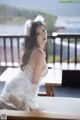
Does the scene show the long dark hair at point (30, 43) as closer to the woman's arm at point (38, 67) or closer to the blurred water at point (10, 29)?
the woman's arm at point (38, 67)

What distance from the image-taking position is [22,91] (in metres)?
1.70

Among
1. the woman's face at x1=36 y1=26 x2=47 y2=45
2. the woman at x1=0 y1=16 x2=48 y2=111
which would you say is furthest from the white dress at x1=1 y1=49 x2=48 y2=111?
the woman's face at x1=36 y1=26 x2=47 y2=45

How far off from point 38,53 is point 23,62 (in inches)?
6.2

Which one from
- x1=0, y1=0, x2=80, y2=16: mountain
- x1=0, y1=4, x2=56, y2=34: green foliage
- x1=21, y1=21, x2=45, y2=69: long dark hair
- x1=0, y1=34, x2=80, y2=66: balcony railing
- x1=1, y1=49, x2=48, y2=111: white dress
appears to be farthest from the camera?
x1=0, y1=4, x2=56, y2=34: green foliage

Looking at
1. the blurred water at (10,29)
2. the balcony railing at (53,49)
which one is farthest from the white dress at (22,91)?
the blurred water at (10,29)

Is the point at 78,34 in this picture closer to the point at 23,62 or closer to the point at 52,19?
the point at 52,19

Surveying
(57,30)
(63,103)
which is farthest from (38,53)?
(57,30)

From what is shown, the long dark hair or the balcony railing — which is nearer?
the long dark hair

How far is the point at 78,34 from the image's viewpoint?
3574 millimetres

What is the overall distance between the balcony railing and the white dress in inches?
71.9

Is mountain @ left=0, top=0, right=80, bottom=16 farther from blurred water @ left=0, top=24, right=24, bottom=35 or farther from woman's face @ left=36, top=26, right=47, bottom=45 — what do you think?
woman's face @ left=36, top=26, right=47, bottom=45

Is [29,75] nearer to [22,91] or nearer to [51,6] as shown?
[22,91]

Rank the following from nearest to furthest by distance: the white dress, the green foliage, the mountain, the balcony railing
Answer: the white dress → the balcony railing → the mountain → the green foliage

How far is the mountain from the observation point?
3727 millimetres
